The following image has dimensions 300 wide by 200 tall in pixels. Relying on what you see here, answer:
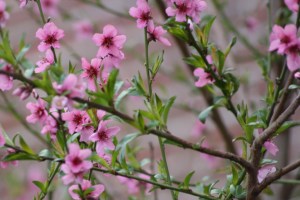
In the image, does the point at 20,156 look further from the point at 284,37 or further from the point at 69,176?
the point at 284,37

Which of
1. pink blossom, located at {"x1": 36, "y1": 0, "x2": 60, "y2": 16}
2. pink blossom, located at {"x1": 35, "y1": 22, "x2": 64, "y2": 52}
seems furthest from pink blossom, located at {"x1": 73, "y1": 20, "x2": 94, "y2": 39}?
pink blossom, located at {"x1": 35, "y1": 22, "x2": 64, "y2": 52}

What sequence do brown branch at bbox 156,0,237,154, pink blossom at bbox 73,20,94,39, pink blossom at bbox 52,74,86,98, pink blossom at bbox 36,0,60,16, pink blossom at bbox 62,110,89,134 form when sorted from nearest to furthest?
pink blossom at bbox 52,74,86,98, pink blossom at bbox 62,110,89,134, brown branch at bbox 156,0,237,154, pink blossom at bbox 36,0,60,16, pink blossom at bbox 73,20,94,39

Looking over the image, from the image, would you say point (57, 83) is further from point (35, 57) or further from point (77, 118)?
point (35, 57)

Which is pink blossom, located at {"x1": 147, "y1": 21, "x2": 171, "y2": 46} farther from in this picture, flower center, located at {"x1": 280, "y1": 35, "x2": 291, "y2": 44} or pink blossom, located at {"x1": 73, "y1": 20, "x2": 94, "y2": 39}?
pink blossom, located at {"x1": 73, "y1": 20, "x2": 94, "y2": 39}

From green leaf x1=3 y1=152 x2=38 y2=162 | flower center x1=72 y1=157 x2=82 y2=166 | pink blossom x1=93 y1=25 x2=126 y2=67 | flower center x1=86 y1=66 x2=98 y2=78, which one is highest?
pink blossom x1=93 y1=25 x2=126 y2=67

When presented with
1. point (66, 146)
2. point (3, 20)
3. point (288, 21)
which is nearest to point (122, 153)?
point (66, 146)
